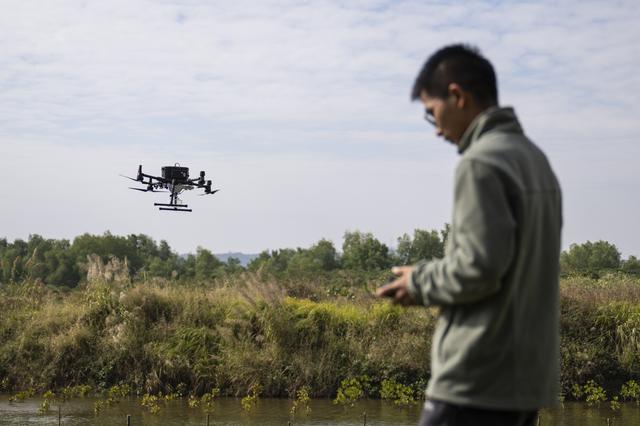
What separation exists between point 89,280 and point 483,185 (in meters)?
13.6

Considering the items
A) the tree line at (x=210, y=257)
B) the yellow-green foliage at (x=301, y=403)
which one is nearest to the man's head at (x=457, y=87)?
the yellow-green foliage at (x=301, y=403)

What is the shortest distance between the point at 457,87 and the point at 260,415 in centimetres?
904

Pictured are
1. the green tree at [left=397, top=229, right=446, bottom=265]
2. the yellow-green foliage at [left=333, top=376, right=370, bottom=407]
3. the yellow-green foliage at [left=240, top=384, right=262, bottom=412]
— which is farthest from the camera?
the green tree at [left=397, top=229, right=446, bottom=265]

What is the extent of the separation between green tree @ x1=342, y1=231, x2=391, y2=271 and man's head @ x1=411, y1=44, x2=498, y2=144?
68.6 ft

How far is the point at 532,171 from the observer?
266 centimetres

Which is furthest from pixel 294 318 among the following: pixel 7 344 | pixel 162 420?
pixel 7 344

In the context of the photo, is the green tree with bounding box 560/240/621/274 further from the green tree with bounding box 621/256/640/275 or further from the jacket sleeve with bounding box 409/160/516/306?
the jacket sleeve with bounding box 409/160/516/306

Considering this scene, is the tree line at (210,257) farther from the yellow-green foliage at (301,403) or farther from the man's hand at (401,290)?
the man's hand at (401,290)

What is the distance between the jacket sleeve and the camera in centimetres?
250

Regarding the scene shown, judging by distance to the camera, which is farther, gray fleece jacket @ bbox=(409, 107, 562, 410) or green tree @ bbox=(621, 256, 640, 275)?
green tree @ bbox=(621, 256, 640, 275)

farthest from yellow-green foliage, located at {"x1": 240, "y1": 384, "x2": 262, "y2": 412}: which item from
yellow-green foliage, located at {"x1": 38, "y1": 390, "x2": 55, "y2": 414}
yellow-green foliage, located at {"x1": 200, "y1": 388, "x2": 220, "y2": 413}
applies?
yellow-green foliage, located at {"x1": 38, "y1": 390, "x2": 55, "y2": 414}

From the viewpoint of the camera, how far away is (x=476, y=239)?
8.23ft

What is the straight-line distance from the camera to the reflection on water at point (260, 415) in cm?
1077

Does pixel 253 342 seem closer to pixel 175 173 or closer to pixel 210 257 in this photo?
pixel 175 173
